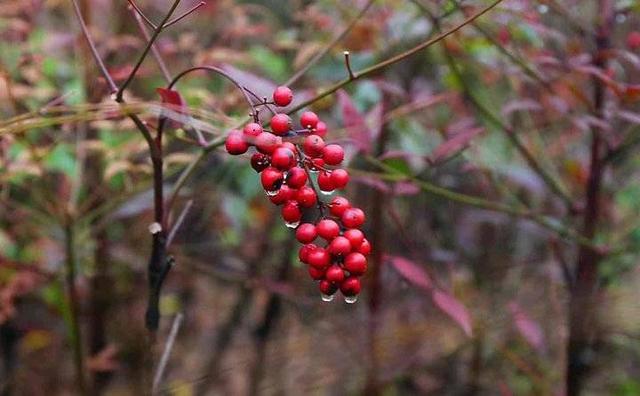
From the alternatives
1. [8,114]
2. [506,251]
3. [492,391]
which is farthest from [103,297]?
[506,251]

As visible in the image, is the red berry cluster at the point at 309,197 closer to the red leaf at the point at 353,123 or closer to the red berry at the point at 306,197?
the red berry at the point at 306,197

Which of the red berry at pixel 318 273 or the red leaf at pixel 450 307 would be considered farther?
the red leaf at pixel 450 307

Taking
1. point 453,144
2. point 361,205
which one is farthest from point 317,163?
point 361,205

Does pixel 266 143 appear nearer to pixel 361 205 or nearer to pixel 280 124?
pixel 280 124

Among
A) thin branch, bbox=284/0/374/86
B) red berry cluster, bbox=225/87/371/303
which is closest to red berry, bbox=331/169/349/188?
red berry cluster, bbox=225/87/371/303

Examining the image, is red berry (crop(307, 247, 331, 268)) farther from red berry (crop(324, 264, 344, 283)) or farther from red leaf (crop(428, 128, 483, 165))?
red leaf (crop(428, 128, 483, 165))

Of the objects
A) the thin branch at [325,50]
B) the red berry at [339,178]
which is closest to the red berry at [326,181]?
the red berry at [339,178]
